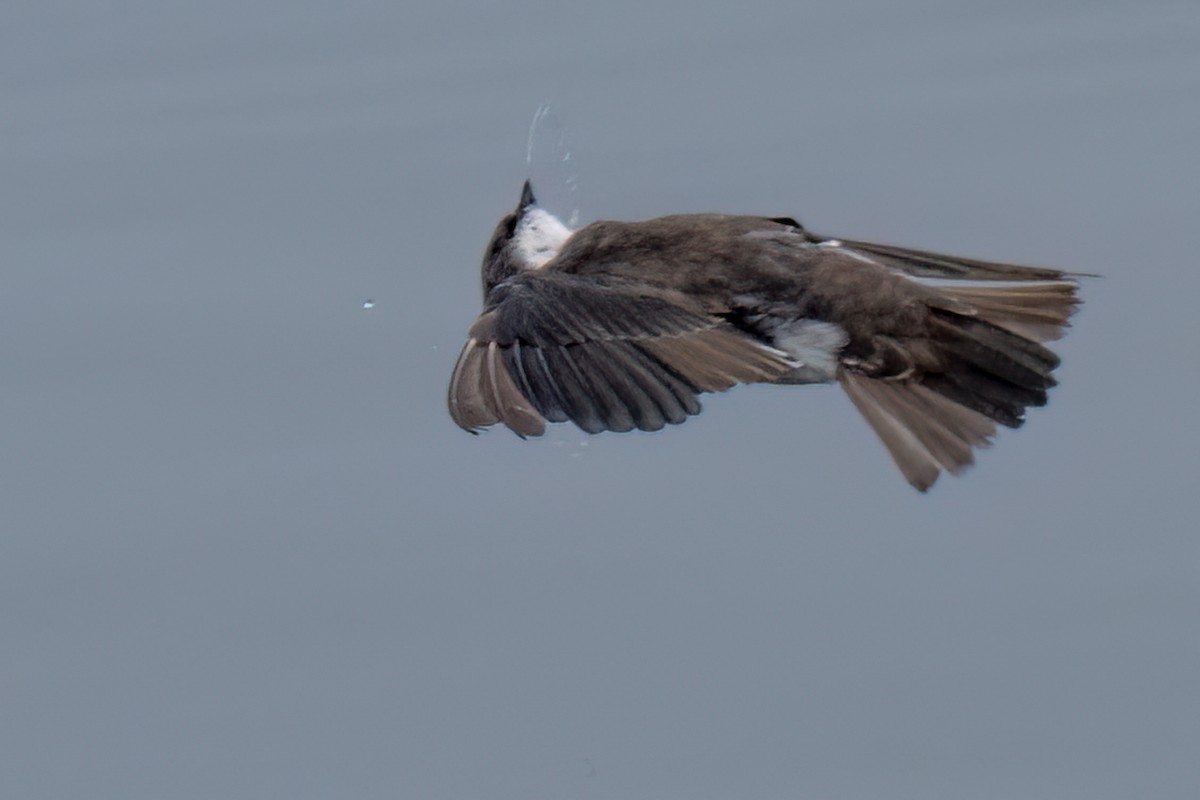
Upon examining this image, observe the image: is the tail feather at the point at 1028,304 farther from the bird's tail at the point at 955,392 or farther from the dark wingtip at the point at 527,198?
the dark wingtip at the point at 527,198

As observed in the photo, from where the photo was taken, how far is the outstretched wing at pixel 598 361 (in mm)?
5211

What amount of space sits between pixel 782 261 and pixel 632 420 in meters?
0.66

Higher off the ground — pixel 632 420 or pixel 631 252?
pixel 631 252

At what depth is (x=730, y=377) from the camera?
527cm

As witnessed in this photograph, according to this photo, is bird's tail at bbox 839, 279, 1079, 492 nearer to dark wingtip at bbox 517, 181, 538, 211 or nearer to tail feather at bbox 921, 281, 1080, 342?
tail feather at bbox 921, 281, 1080, 342

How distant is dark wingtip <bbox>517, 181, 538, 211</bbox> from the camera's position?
6.36 metres

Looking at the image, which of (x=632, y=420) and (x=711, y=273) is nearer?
(x=632, y=420)

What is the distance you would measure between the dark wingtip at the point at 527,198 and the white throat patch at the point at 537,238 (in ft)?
0.09

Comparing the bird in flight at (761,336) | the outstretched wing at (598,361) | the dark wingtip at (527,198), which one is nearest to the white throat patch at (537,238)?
the dark wingtip at (527,198)

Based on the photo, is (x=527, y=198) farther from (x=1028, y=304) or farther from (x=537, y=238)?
(x=1028, y=304)

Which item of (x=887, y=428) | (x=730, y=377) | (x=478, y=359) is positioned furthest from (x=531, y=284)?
(x=887, y=428)

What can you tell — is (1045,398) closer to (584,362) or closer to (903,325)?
(903,325)

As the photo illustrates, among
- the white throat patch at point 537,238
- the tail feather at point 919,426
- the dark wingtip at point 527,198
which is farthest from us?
the dark wingtip at point 527,198

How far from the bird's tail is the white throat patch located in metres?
1.06
